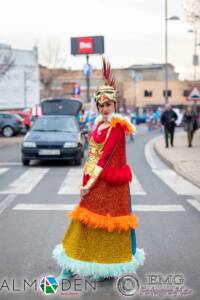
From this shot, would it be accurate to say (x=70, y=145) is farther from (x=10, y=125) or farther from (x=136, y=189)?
(x=10, y=125)

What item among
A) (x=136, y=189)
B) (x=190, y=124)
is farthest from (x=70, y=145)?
(x=190, y=124)

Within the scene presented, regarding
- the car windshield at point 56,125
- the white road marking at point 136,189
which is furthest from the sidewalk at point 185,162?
the car windshield at point 56,125

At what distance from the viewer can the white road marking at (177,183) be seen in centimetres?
1249

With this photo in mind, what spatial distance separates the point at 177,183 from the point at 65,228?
578 cm

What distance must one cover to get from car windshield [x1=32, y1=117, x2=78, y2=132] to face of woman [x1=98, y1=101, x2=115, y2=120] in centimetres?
1283

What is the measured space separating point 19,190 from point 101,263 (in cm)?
695

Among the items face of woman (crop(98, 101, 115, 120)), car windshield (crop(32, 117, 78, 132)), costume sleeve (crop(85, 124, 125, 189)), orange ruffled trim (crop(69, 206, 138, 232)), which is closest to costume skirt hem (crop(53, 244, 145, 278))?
orange ruffled trim (crop(69, 206, 138, 232))

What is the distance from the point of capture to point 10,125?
1433 inches

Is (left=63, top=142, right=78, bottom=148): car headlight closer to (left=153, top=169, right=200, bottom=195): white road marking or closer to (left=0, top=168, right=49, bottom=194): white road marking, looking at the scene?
(left=0, top=168, right=49, bottom=194): white road marking

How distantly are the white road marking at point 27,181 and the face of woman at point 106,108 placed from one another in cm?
655

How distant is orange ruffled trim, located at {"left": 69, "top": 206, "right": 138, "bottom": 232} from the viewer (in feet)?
18.8

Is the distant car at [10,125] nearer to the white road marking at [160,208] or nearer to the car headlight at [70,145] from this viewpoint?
the car headlight at [70,145]

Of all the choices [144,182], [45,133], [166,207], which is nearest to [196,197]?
[166,207]

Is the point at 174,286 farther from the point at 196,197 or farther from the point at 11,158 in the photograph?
the point at 11,158
